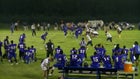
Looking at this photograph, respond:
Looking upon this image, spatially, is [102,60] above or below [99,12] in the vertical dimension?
below

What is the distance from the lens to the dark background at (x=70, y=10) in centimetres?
8356

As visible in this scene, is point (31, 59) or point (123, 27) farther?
point (123, 27)

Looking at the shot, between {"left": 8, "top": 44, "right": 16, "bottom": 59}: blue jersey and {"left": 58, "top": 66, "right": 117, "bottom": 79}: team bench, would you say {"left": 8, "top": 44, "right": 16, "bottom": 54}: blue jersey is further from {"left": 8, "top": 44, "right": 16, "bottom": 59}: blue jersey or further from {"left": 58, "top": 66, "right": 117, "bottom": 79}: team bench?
{"left": 58, "top": 66, "right": 117, "bottom": 79}: team bench

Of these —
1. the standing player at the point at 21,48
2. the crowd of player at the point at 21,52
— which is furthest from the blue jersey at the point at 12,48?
the standing player at the point at 21,48

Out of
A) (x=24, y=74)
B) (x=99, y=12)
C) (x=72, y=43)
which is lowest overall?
(x=24, y=74)

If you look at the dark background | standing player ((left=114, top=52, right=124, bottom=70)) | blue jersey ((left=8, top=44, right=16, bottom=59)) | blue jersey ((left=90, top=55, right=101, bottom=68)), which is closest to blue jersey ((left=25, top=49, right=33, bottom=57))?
blue jersey ((left=8, top=44, right=16, bottom=59))

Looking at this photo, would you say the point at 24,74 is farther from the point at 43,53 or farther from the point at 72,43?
the point at 72,43

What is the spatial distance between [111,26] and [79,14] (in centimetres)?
1733

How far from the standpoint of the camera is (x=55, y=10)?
84812 mm

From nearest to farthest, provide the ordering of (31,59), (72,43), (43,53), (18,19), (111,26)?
(31,59) → (43,53) → (72,43) → (111,26) → (18,19)

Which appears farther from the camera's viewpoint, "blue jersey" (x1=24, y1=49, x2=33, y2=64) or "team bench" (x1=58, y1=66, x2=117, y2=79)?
"blue jersey" (x1=24, y1=49, x2=33, y2=64)

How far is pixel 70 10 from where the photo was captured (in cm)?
8556

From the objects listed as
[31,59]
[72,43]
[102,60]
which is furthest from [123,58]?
[72,43]

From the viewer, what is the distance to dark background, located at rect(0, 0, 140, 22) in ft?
274
